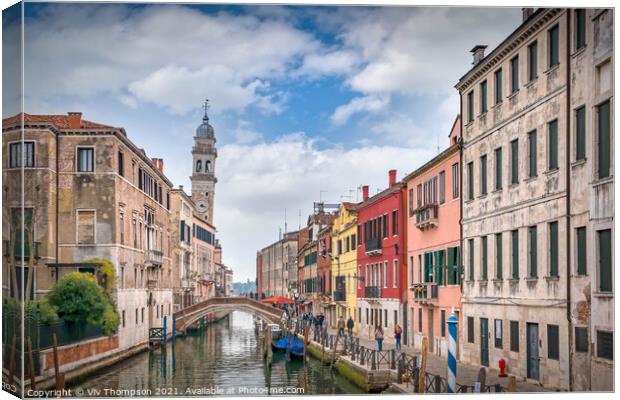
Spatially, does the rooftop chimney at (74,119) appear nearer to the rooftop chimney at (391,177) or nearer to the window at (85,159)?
the window at (85,159)

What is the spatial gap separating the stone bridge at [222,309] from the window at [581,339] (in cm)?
1899

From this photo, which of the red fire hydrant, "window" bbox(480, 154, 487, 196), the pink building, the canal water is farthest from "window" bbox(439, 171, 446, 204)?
the canal water

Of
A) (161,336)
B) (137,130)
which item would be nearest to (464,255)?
(137,130)

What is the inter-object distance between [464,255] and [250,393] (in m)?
5.85

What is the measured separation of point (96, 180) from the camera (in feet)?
59.3

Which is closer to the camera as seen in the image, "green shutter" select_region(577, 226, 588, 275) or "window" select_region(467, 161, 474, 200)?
"green shutter" select_region(577, 226, 588, 275)

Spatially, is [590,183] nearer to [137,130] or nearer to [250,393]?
[250,393]

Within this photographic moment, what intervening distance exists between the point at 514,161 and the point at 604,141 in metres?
2.66

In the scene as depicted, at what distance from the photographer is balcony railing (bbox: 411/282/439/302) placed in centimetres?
1945

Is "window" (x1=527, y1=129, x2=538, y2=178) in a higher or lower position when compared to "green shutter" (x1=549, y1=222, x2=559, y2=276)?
higher

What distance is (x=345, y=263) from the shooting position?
87.7 ft

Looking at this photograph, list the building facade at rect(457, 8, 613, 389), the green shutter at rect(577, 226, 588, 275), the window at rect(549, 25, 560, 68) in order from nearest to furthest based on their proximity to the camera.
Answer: the building facade at rect(457, 8, 613, 389), the green shutter at rect(577, 226, 588, 275), the window at rect(549, 25, 560, 68)

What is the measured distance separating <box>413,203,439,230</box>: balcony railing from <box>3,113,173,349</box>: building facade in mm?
5530

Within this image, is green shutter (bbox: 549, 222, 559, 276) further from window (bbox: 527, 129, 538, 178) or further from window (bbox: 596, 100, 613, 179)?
window (bbox: 596, 100, 613, 179)
